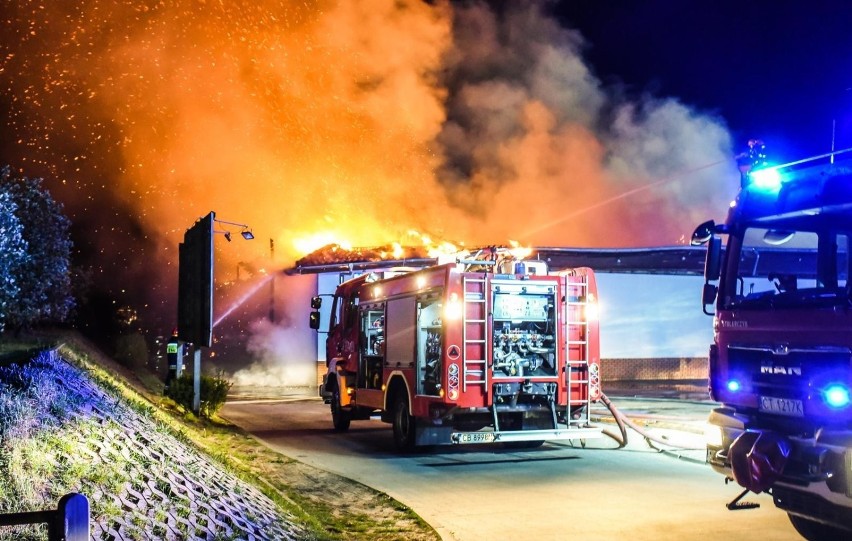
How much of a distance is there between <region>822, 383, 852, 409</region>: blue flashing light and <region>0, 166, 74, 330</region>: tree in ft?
61.1

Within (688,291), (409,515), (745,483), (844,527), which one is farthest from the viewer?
(688,291)

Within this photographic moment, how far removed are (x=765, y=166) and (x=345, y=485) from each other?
5.49 meters

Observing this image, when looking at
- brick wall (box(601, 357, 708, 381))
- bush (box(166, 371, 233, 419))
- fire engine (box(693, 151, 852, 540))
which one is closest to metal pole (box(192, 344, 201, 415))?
bush (box(166, 371, 233, 419))

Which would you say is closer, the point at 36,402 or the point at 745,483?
the point at 745,483

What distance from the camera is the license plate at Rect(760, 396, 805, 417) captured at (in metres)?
5.57

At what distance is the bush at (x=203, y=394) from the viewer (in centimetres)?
1497

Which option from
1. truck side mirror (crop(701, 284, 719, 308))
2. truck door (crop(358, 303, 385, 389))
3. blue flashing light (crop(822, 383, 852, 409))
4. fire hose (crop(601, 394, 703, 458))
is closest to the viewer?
blue flashing light (crop(822, 383, 852, 409))

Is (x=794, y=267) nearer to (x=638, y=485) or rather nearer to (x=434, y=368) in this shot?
(x=638, y=485)

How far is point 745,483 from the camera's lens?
5.82 m

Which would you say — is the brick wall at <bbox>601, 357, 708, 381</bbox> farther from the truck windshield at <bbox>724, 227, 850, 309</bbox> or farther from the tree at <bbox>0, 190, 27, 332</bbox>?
the truck windshield at <bbox>724, 227, 850, 309</bbox>

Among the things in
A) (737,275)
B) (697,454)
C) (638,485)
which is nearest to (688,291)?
(697,454)

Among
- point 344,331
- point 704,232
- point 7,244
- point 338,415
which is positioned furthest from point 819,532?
point 7,244

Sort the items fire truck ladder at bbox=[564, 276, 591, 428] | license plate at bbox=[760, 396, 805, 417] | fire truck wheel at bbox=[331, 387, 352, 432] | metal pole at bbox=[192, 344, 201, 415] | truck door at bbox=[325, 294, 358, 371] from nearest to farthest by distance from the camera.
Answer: license plate at bbox=[760, 396, 805, 417], fire truck ladder at bbox=[564, 276, 591, 428], truck door at bbox=[325, 294, 358, 371], fire truck wheel at bbox=[331, 387, 352, 432], metal pole at bbox=[192, 344, 201, 415]

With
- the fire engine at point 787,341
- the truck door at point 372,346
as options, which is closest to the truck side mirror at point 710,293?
the fire engine at point 787,341
